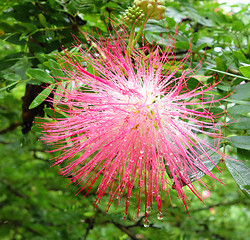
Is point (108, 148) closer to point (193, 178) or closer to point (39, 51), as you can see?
point (193, 178)

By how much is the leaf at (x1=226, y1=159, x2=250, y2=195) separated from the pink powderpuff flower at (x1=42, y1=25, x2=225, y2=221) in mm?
105

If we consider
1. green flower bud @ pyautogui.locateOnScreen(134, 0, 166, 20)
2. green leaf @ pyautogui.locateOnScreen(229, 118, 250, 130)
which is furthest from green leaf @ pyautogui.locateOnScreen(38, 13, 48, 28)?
green leaf @ pyautogui.locateOnScreen(229, 118, 250, 130)

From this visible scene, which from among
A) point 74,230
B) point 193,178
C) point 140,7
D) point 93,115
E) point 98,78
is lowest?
point 74,230

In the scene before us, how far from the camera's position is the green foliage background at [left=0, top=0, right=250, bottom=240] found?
1.60m

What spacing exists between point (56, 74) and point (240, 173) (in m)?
1.03

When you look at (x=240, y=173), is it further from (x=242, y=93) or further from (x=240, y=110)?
(x=242, y=93)

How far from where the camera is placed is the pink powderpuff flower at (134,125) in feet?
4.28

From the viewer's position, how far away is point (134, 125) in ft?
4.25

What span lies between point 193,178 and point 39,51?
1301 millimetres

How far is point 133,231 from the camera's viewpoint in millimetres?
2211

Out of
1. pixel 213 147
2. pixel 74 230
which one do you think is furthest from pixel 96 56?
pixel 74 230

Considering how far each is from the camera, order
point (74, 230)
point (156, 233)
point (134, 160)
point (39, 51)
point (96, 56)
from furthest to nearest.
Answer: point (74, 230), point (156, 233), point (39, 51), point (96, 56), point (134, 160)

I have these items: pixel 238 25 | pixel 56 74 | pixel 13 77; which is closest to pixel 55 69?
pixel 56 74

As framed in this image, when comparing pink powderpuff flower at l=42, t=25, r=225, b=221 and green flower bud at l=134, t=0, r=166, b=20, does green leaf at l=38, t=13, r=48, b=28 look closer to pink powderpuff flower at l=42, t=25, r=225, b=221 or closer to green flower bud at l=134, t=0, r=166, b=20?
pink powderpuff flower at l=42, t=25, r=225, b=221
